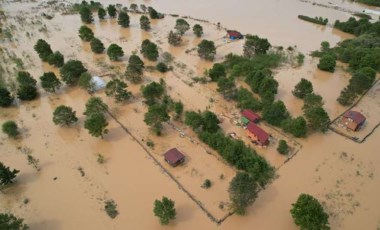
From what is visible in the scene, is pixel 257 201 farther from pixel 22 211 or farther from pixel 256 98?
pixel 22 211

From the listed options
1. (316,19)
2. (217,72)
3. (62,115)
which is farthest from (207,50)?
(316,19)

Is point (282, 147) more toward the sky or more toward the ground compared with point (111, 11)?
more toward the ground

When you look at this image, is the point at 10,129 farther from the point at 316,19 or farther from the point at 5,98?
the point at 316,19

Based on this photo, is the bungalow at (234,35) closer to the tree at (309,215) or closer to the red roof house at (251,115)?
the red roof house at (251,115)

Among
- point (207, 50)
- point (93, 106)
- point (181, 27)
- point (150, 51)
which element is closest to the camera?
point (93, 106)

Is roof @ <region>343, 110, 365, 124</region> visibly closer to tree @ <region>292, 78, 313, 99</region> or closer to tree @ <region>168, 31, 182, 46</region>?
tree @ <region>292, 78, 313, 99</region>

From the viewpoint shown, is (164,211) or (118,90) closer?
(164,211)

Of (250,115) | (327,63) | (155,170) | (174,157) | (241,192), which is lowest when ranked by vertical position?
(155,170)
